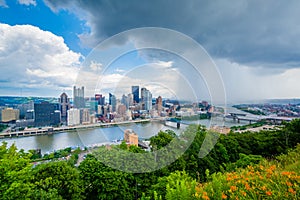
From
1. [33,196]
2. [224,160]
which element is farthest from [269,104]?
[33,196]

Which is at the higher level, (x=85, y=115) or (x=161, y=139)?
(x=85, y=115)

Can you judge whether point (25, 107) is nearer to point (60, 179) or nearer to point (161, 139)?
point (60, 179)

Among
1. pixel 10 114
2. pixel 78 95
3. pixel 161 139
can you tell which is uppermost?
pixel 78 95

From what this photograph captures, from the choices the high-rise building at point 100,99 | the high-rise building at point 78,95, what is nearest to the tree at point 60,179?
the high-rise building at point 78,95

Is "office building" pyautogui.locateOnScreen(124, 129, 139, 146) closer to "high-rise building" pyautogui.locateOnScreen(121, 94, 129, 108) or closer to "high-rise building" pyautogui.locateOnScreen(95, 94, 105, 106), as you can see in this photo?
"high-rise building" pyautogui.locateOnScreen(121, 94, 129, 108)

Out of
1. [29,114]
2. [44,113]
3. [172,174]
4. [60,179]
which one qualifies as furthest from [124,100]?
[29,114]
